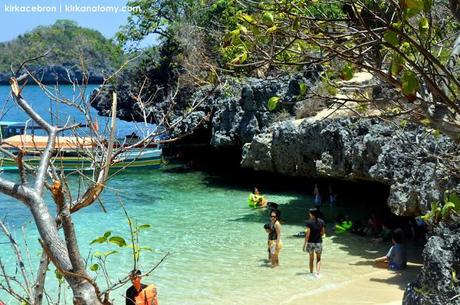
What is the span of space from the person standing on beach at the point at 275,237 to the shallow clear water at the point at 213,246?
0.23 m

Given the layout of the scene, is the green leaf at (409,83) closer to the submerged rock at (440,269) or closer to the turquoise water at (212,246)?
the turquoise water at (212,246)

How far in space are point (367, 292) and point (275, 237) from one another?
2.13 m

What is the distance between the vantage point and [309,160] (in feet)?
62.8

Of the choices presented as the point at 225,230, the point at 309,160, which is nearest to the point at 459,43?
the point at 225,230

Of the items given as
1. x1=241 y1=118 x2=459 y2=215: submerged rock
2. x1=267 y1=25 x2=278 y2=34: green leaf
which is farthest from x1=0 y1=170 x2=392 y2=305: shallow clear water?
x1=267 y1=25 x2=278 y2=34: green leaf

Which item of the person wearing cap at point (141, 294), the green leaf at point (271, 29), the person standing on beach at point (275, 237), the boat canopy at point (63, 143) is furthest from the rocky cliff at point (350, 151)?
the green leaf at point (271, 29)

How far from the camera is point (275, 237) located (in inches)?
487

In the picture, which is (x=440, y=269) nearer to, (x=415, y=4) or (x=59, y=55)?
(x=59, y=55)

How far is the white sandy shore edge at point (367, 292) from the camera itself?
10.6 metres

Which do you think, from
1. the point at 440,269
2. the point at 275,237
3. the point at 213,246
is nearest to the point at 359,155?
the point at 213,246

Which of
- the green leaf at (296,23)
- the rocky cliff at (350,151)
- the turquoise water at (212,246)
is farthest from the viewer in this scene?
the turquoise water at (212,246)

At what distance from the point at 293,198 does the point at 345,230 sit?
5049mm

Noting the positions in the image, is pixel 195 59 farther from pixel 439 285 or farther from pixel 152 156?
pixel 439 285

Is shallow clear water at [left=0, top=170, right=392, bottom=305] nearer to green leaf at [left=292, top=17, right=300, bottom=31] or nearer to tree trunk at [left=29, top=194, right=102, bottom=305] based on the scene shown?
green leaf at [left=292, top=17, right=300, bottom=31]
